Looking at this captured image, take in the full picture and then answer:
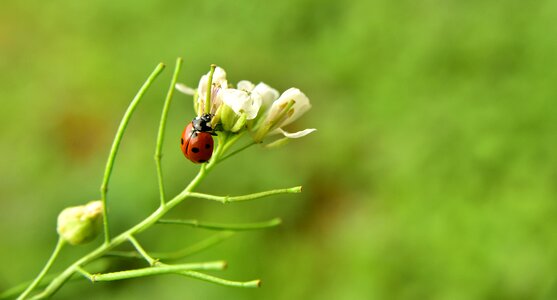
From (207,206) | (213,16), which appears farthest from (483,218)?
(213,16)

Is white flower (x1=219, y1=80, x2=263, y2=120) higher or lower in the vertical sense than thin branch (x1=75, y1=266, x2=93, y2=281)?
higher

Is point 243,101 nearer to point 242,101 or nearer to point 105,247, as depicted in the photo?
point 242,101

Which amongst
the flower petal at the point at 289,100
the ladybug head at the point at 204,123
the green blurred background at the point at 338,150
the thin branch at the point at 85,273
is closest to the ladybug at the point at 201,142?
the ladybug head at the point at 204,123

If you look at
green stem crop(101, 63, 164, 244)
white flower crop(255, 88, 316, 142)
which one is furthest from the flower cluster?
green stem crop(101, 63, 164, 244)

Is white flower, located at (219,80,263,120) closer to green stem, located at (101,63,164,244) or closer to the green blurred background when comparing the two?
green stem, located at (101,63,164,244)

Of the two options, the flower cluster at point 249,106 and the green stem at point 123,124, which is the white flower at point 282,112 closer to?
the flower cluster at point 249,106

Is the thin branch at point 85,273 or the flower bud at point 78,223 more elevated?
the flower bud at point 78,223

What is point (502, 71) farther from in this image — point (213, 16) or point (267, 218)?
point (213, 16)
